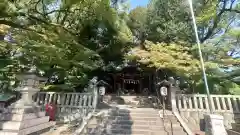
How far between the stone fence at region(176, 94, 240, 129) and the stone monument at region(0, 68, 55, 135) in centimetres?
646

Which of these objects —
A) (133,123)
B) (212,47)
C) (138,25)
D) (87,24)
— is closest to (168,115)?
(133,123)

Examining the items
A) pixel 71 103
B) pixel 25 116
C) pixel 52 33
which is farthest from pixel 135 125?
pixel 52 33

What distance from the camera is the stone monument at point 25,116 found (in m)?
5.13

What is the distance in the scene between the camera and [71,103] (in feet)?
29.6

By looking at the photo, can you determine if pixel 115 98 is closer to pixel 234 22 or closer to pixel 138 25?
pixel 138 25

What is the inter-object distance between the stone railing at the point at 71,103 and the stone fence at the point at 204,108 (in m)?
4.57

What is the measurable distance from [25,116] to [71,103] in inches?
143

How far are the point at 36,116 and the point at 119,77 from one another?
43.5 ft

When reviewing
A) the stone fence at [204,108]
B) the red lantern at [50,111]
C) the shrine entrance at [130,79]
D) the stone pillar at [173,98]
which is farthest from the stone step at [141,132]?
the shrine entrance at [130,79]

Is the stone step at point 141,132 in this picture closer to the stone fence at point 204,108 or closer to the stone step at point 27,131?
the stone fence at point 204,108

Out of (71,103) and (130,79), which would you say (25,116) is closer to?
(71,103)

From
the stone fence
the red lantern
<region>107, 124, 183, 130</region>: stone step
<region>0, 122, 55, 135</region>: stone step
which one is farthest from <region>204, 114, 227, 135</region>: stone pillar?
the red lantern

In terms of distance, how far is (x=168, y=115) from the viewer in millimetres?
7852

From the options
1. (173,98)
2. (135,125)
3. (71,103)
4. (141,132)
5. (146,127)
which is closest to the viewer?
(141,132)
